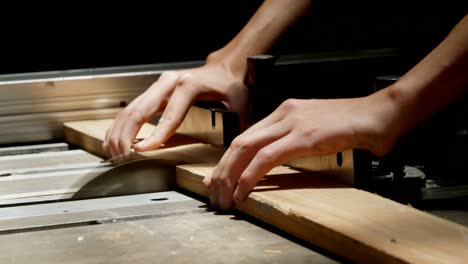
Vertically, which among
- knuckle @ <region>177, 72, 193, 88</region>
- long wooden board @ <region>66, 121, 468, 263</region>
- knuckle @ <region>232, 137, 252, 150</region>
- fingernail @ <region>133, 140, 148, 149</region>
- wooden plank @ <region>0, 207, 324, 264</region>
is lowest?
wooden plank @ <region>0, 207, 324, 264</region>

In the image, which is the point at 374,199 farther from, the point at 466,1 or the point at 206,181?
the point at 466,1

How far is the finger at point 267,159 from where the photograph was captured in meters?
1.59

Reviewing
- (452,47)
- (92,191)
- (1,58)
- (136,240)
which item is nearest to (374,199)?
(452,47)

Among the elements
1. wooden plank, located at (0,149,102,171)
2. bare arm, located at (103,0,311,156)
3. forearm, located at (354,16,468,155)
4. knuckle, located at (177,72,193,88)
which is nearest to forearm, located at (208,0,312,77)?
bare arm, located at (103,0,311,156)

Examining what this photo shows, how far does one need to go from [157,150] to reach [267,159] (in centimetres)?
57

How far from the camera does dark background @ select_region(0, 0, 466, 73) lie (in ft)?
10.9

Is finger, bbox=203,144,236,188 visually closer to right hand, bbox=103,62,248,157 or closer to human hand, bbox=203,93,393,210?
human hand, bbox=203,93,393,210

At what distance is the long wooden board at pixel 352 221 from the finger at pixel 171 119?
363 mm

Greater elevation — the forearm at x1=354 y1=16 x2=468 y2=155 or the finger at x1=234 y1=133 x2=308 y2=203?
the forearm at x1=354 y1=16 x2=468 y2=155

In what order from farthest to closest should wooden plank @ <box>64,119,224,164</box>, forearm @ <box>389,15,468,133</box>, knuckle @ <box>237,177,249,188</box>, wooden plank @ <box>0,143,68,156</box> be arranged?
wooden plank @ <box>0,143,68,156</box> < wooden plank @ <box>64,119,224,164</box> < knuckle @ <box>237,177,249,188</box> < forearm @ <box>389,15,468,133</box>

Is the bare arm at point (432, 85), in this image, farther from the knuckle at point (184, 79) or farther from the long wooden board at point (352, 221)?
the knuckle at point (184, 79)

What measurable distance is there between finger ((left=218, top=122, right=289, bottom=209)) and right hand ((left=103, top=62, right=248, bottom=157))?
1.63 feet

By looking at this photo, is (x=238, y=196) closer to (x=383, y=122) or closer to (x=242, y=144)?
(x=242, y=144)

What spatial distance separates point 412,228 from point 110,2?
279 centimetres
